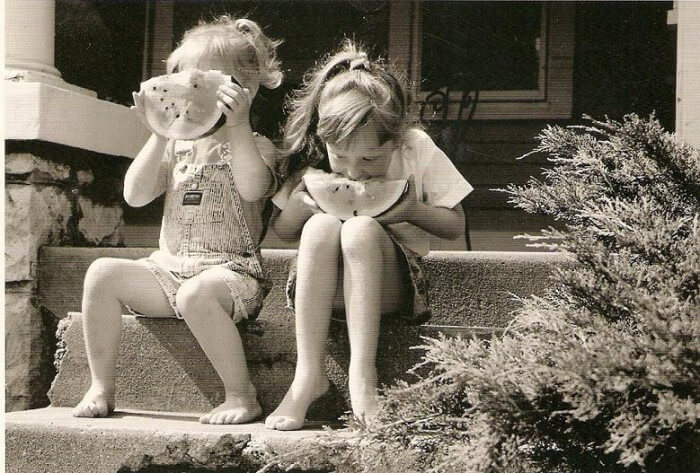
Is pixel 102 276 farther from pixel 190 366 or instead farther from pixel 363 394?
pixel 363 394

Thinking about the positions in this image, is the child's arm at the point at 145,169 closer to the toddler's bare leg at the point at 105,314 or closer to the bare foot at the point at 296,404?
the toddler's bare leg at the point at 105,314

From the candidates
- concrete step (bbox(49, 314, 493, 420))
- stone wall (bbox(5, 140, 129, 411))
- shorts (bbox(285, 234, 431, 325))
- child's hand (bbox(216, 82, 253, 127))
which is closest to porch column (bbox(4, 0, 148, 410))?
stone wall (bbox(5, 140, 129, 411))

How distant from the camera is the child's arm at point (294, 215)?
2.38 metres

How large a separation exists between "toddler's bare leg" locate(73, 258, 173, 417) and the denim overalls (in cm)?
7

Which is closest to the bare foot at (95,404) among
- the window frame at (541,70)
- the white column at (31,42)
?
the white column at (31,42)

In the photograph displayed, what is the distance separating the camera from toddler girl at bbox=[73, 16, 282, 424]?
2285 mm

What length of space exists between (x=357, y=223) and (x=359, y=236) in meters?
0.04

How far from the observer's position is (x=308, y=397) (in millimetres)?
2162

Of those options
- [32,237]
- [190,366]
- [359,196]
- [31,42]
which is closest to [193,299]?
[190,366]

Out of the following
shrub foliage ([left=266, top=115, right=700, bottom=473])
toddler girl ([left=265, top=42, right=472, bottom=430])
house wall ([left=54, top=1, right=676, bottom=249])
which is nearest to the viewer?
shrub foliage ([left=266, top=115, right=700, bottom=473])

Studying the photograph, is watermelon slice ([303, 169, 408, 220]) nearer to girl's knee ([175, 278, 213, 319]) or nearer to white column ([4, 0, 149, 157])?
girl's knee ([175, 278, 213, 319])

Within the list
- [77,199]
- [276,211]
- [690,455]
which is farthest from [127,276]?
[690,455]

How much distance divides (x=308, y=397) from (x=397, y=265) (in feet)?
1.28

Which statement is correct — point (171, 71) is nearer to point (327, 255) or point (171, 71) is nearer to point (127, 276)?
point (127, 276)
